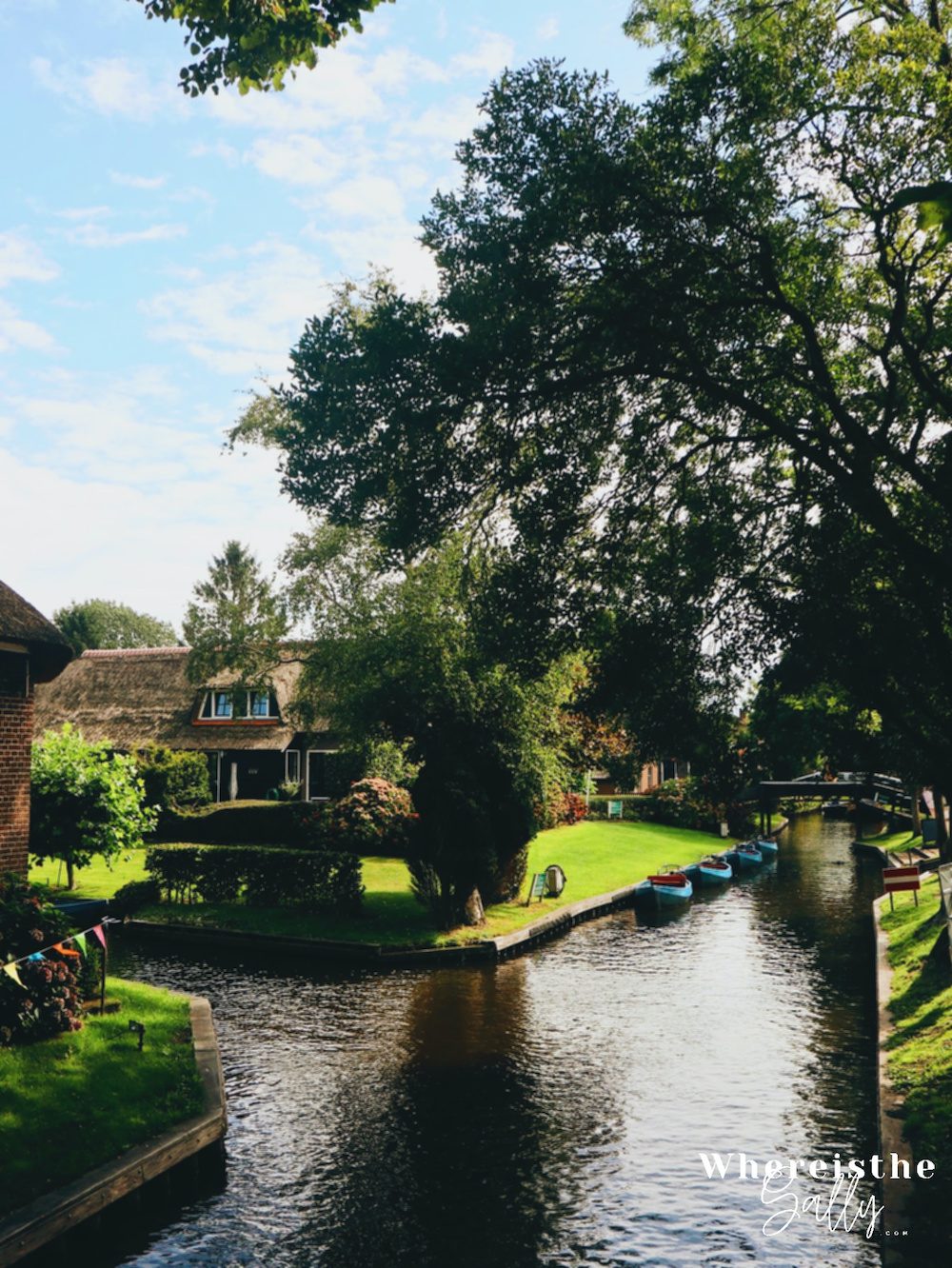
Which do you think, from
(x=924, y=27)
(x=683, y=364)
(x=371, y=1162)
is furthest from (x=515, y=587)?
(x=924, y=27)

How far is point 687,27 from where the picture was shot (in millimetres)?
13359

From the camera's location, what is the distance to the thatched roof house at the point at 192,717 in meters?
49.0

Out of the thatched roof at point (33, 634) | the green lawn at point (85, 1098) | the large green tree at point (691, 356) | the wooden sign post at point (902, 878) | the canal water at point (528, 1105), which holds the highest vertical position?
the large green tree at point (691, 356)

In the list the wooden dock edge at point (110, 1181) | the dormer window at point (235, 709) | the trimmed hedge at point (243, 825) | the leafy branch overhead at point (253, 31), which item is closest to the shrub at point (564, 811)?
the trimmed hedge at point (243, 825)

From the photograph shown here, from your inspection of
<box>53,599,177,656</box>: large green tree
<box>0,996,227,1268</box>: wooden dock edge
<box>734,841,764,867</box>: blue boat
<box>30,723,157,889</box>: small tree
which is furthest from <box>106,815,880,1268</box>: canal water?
<box>53,599,177,656</box>: large green tree

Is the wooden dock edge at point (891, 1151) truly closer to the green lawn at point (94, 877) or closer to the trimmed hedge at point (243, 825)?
the green lawn at point (94, 877)

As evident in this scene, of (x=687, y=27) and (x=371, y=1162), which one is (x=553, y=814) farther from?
(x=687, y=27)

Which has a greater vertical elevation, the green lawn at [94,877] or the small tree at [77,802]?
the small tree at [77,802]

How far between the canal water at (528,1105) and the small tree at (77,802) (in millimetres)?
3061

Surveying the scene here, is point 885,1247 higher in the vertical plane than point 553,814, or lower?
lower

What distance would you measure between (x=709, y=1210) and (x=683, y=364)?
9615 mm

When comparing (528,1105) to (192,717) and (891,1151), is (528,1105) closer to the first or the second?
(891,1151)

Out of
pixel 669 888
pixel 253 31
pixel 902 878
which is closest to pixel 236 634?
pixel 669 888

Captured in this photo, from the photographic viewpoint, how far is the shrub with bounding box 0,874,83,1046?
493 inches
